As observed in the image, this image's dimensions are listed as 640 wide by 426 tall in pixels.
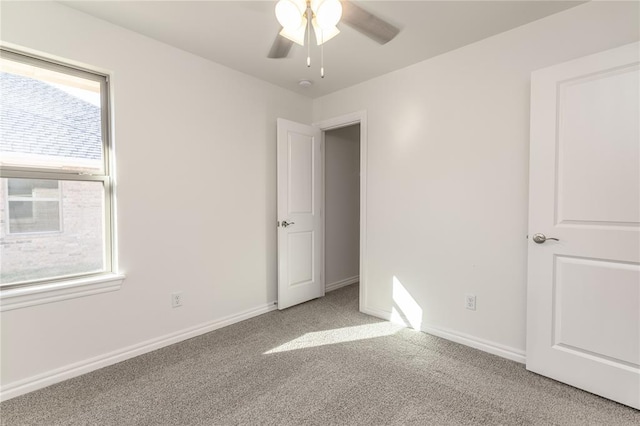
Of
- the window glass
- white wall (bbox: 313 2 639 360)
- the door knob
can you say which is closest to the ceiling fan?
white wall (bbox: 313 2 639 360)

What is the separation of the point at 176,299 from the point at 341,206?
8.03 feet

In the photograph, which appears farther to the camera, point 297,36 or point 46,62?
point 46,62

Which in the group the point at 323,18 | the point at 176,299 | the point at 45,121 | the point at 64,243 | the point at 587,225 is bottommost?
the point at 176,299

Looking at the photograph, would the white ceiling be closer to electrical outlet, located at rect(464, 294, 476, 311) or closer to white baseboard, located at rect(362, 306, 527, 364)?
electrical outlet, located at rect(464, 294, 476, 311)

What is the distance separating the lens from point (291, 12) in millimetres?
1421

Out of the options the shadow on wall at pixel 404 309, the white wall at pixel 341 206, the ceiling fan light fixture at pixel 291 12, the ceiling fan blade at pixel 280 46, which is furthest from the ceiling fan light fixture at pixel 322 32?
the white wall at pixel 341 206

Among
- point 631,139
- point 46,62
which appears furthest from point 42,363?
point 631,139

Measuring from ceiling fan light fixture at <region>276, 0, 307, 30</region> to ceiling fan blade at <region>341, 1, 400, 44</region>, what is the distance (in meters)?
0.22

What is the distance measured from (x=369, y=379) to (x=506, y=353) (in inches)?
43.5

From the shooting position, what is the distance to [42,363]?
6.37 feet

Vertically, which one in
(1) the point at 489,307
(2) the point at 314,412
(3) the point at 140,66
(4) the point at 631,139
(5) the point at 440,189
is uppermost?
(3) the point at 140,66

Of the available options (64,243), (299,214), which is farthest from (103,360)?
(299,214)

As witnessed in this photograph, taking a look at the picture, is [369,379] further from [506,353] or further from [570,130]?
[570,130]

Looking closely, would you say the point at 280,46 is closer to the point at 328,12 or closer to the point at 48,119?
the point at 328,12
